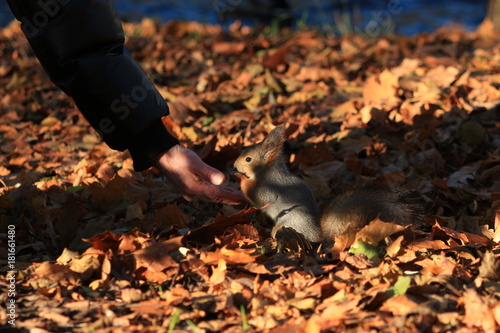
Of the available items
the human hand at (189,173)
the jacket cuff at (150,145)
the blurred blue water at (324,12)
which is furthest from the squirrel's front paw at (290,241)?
the blurred blue water at (324,12)

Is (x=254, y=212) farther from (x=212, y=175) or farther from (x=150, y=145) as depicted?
(x=150, y=145)

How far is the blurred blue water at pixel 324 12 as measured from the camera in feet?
45.6

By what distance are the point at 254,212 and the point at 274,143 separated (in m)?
0.49

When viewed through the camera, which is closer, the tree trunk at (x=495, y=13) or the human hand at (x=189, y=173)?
the human hand at (x=189, y=173)

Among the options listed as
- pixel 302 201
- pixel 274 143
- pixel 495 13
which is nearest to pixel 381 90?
pixel 274 143

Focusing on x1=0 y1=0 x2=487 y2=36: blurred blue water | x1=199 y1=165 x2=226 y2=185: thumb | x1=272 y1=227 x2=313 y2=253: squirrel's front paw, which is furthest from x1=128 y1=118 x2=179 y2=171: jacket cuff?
x1=0 y1=0 x2=487 y2=36: blurred blue water

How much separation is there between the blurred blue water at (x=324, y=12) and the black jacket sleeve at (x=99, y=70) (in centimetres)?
1010

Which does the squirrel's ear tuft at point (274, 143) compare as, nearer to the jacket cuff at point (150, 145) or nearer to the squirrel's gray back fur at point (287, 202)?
the squirrel's gray back fur at point (287, 202)

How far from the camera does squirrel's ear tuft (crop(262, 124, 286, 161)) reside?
3.77 metres

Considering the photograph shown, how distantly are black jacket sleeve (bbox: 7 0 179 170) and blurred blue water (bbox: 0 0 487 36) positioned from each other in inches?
398

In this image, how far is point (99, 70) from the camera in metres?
3.21

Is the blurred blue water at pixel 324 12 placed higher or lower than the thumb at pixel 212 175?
lower

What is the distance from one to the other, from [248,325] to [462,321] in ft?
2.65

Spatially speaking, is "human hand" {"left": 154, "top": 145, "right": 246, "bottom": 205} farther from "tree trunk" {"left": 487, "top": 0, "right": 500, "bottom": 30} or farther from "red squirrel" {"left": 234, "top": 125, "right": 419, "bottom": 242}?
"tree trunk" {"left": 487, "top": 0, "right": 500, "bottom": 30}
